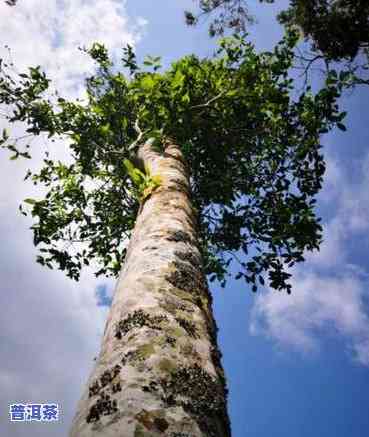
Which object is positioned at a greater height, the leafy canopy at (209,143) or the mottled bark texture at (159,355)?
the leafy canopy at (209,143)

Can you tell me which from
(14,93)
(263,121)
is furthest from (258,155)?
(14,93)

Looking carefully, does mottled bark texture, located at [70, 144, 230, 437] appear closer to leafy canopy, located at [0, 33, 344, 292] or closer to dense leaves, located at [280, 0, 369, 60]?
leafy canopy, located at [0, 33, 344, 292]

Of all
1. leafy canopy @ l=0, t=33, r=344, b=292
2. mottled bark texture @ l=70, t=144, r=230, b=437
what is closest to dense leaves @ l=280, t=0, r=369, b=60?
leafy canopy @ l=0, t=33, r=344, b=292

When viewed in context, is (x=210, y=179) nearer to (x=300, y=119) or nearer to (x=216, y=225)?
(x=216, y=225)

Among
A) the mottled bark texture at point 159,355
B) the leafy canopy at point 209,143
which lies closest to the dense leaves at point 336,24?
the leafy canopy at point 209,143

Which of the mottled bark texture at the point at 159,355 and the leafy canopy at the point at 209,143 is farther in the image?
the leafy canopy at the point at 209,143

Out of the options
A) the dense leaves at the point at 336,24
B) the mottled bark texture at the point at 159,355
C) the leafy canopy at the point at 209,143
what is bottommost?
the mottled bark texture at the point at 159,355

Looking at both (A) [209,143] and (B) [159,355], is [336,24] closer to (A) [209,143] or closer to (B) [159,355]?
(A) [209,143]

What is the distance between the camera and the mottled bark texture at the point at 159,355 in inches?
62.1

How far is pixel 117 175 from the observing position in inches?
346

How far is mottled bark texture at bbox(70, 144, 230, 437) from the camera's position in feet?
5.17

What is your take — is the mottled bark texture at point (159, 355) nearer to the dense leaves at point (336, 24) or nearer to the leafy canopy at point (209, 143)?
the leafy canopy at point (209, 143)

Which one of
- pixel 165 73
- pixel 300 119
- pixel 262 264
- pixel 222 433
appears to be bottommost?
pixel 222 433

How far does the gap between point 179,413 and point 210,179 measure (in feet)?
26.9
